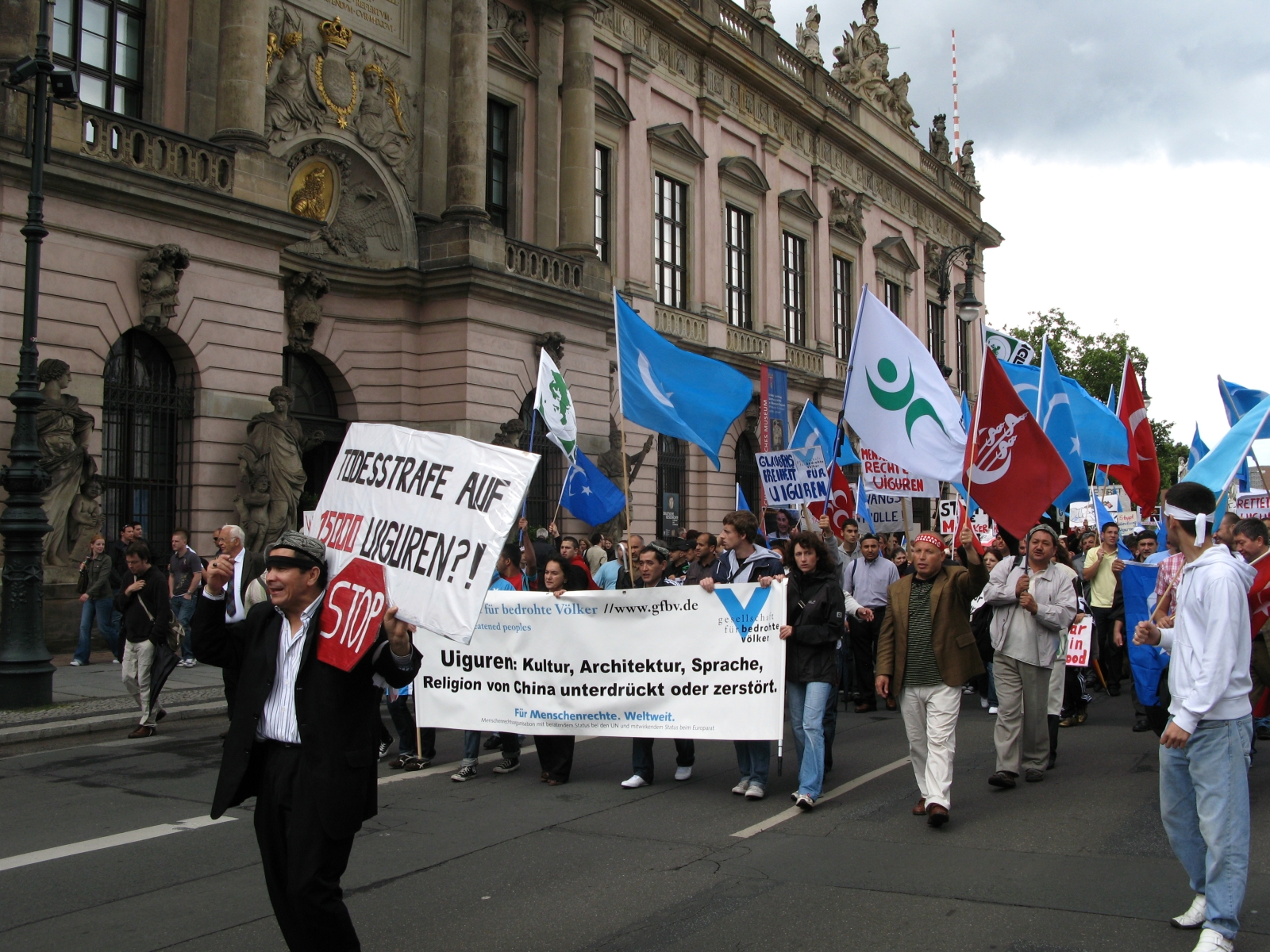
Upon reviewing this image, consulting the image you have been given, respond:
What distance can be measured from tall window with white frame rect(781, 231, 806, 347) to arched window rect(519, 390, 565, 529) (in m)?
13.8

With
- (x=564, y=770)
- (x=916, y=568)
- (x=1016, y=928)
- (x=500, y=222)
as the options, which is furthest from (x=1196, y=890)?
(x=500, y=222)

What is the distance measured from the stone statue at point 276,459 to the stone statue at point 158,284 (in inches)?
79.0

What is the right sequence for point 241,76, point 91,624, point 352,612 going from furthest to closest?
1. point 241,76
2. point 91,624
3. point 352,612

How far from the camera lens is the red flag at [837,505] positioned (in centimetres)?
1543

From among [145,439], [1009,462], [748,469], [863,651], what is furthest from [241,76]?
[748,469]

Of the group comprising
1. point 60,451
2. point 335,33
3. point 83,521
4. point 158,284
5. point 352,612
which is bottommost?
point 352,612

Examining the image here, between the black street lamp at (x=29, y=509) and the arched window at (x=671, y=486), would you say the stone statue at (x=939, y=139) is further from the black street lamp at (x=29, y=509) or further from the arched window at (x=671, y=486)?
the black street lamp at (x=29, y=509)

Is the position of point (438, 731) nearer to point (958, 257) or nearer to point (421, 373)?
point (421, 373)

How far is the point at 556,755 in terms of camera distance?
8.57m

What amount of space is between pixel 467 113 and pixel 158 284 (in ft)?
25.3

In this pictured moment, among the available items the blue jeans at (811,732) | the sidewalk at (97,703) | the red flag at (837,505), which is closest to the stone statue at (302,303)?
the sidewalk at (97,703)

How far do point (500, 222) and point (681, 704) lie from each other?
1867 centimetres

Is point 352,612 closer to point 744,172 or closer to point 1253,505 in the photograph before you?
point 1253,505

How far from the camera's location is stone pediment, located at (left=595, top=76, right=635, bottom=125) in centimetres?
2808
